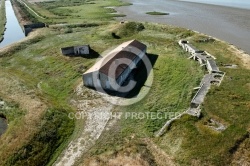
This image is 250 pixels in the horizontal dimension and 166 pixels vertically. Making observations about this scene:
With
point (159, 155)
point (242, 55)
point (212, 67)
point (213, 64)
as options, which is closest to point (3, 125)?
point (159, 155)

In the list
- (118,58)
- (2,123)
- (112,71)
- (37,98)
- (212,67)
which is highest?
(118,58)

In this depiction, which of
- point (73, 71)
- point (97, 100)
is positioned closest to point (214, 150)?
point (97, 100)

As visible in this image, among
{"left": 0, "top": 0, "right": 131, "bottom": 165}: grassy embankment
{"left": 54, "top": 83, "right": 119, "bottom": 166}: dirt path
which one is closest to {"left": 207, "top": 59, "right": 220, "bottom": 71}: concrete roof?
{"left": 54, "top": 83, "right": 119, "bottom": 166}: dirt path

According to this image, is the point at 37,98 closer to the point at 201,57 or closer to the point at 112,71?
the point at 112,71

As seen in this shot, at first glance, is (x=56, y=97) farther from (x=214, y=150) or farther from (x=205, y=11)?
(x=205, y=11)

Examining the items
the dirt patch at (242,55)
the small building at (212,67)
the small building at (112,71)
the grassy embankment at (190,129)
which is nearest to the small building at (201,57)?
the small building at (212,67)
